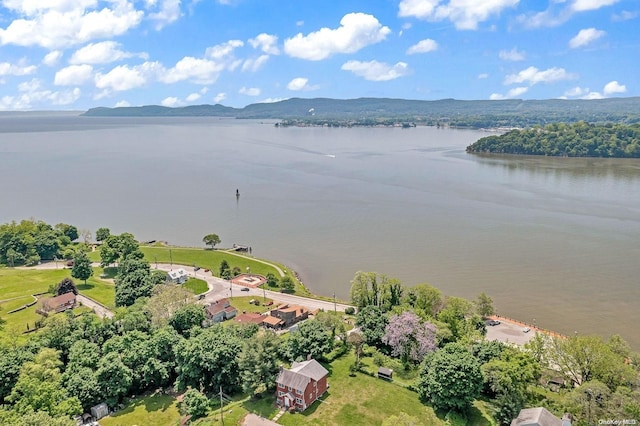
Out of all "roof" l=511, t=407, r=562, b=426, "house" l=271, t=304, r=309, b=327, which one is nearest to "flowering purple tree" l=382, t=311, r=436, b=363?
"roof" l=511, t=407, r=562, b=426

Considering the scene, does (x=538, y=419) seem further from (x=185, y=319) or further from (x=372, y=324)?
(x=185, y=319)

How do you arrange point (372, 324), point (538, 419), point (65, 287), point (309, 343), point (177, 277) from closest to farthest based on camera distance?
point (538, 419) < point (309, 343) < point (372, 324) < point (65, 287) < point (177, 277)

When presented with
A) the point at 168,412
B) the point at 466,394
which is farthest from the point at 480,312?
the point at 168,412

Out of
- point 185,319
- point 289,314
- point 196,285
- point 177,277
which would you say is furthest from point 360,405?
point 177,277

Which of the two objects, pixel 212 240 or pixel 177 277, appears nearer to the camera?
pixel 177 277

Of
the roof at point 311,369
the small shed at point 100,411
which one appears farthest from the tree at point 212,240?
the roof at point 311,369
